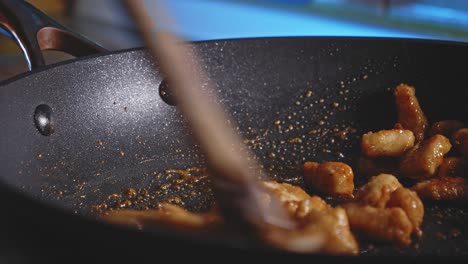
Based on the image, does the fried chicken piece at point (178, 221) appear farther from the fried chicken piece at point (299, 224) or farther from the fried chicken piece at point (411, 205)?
the fried chicken piece at point (411, 205)

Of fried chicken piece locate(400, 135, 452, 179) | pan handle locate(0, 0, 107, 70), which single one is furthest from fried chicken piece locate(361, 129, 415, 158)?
pan handle locate(0, 0, 107, 70)

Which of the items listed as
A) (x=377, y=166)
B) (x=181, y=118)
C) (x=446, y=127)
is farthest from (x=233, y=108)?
(x=446, y=127)

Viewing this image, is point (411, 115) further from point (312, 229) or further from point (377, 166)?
point (312, 229)

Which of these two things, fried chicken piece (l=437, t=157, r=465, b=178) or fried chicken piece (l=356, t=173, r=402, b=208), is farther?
fried chicken piece (l=437, t=157, r=465, b=178)

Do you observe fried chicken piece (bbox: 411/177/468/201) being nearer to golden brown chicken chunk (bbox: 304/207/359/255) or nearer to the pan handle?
golden brown chicken chunk (bbox: 304/207/359/255)

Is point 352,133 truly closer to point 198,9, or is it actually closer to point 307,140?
point 307,140

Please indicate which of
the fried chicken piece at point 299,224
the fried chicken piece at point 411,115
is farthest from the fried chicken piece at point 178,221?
the fried chicken piece at point 411,115
